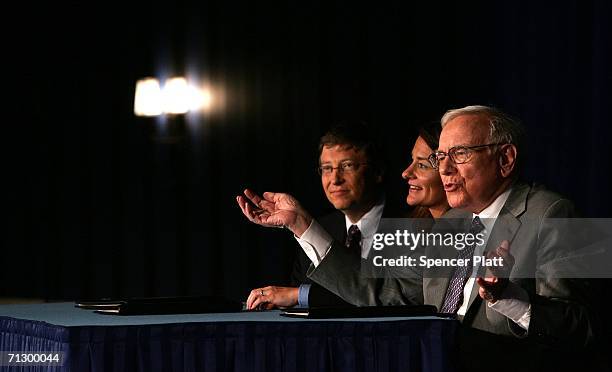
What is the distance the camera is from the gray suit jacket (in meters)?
2.49

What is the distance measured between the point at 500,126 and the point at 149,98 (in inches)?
171

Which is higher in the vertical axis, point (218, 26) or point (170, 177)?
point (218, 26)

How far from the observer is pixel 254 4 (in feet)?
21.7

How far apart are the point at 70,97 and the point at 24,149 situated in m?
0.55

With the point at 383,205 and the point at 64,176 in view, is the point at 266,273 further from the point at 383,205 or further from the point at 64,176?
the point at 383,205

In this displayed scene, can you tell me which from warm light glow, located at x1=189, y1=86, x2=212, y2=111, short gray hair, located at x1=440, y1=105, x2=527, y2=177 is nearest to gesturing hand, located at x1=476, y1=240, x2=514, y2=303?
short gray hair, located at x1=440, y1=105, x2=527, y2=177

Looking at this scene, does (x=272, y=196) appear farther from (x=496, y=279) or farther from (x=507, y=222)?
(x=496, y=279)

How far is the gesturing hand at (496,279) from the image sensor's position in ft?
7.53

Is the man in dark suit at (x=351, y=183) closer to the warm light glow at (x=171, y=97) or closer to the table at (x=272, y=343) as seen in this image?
the table at (x=272, y=343)

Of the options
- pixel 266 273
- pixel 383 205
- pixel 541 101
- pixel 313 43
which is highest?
pixel 313 43

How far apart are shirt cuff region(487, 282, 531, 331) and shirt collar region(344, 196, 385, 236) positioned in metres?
1.35

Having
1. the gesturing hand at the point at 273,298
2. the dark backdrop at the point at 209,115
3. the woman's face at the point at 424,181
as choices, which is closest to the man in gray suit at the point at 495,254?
the gesturing hand at the point at 273,298

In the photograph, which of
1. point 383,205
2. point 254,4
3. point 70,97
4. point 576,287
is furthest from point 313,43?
point 576,287

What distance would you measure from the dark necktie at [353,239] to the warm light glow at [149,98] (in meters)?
3.36
